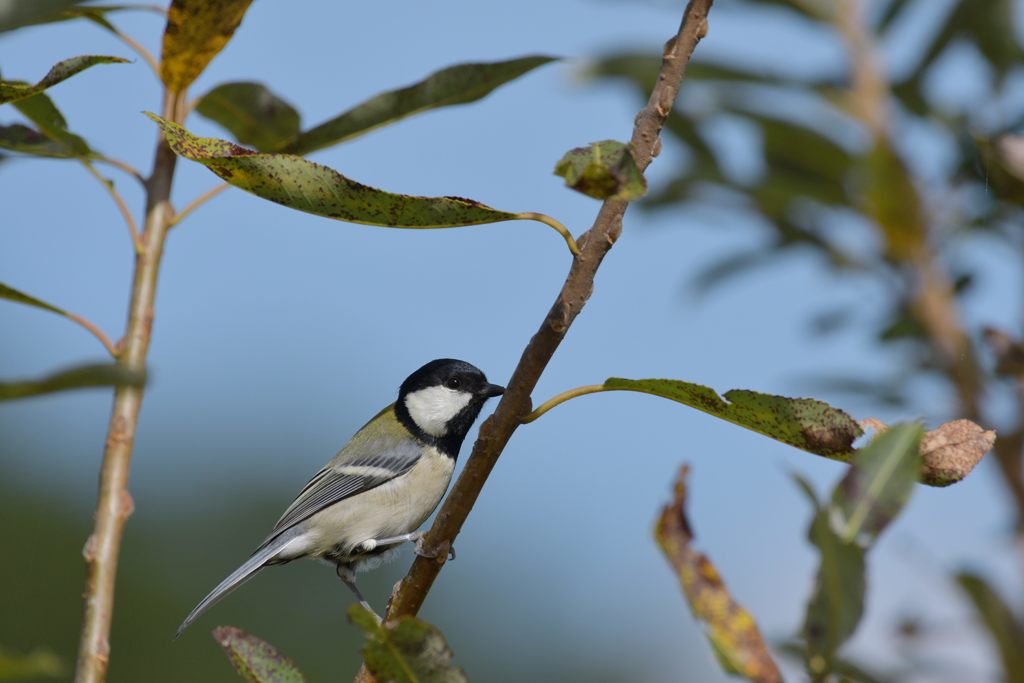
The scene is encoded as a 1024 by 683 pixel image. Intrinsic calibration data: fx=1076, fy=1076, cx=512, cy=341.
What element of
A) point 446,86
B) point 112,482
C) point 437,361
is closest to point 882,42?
point 446,86

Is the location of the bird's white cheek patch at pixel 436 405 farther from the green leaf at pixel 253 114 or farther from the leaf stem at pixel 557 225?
the leaf stem at pixel 557 225

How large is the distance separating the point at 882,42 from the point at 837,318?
0.56 metres

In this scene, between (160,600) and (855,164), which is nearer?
(855,164)

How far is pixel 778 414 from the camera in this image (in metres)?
1.07

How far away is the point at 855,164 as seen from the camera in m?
2.06

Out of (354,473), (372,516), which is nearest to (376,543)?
(372,516)

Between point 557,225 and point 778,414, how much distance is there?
0.95 feet

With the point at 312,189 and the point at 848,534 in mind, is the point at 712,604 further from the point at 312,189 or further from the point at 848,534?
the point at 312,189

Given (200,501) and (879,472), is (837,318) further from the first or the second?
(200,501)

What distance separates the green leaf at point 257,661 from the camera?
1031 millimetres

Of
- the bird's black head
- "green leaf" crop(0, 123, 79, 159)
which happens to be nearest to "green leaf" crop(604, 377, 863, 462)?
"green leaf" crop(0, 123, 79, 159)

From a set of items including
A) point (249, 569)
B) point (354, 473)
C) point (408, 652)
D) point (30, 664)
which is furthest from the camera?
point (354, 473)

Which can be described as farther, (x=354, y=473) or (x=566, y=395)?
(x=354, y=473)

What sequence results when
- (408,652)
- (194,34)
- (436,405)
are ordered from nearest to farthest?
(408,652)
(194,34)
(436,405)
